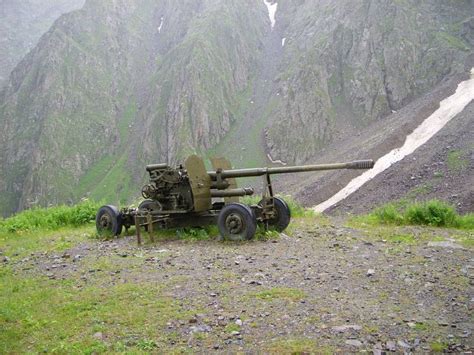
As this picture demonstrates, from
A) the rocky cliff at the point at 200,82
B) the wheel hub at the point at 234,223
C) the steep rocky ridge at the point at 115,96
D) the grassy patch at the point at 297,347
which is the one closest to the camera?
the grassy patch at the point at 297,347

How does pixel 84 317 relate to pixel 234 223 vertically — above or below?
below

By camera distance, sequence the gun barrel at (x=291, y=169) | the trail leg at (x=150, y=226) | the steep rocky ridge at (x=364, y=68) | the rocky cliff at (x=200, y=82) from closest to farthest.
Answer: the gun barrel at (x=291, y=169)
the trail leg at (x=150, y=226)
the steep rocky ridge at (x=364, y=68)
the rocky cliff at (x=200, y=82)

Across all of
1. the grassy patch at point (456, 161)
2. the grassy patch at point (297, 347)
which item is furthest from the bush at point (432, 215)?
the grassy patch at point (456, 161)

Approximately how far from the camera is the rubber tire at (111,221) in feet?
47.1

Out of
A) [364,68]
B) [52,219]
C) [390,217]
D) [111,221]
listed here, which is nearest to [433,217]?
[390,217]

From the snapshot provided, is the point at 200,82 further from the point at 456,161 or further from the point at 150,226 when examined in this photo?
the point at 150,226

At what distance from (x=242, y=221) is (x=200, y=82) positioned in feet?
248

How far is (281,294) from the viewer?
791 cm

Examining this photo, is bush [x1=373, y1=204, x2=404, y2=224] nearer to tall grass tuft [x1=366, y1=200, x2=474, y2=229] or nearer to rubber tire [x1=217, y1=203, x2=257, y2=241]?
tall grass tuft [x1=366, y1=200, x2=474, y2=229]

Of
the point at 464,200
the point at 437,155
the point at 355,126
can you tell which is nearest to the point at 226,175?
the point at 464,200

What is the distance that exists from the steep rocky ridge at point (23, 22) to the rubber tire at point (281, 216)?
519 ft

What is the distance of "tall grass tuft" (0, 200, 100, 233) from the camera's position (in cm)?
1734

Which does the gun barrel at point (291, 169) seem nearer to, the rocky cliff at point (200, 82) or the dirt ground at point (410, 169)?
the dirt ground at point (410, 169)

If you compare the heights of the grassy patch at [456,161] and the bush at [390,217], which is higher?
the grassy patch at [456,161]
